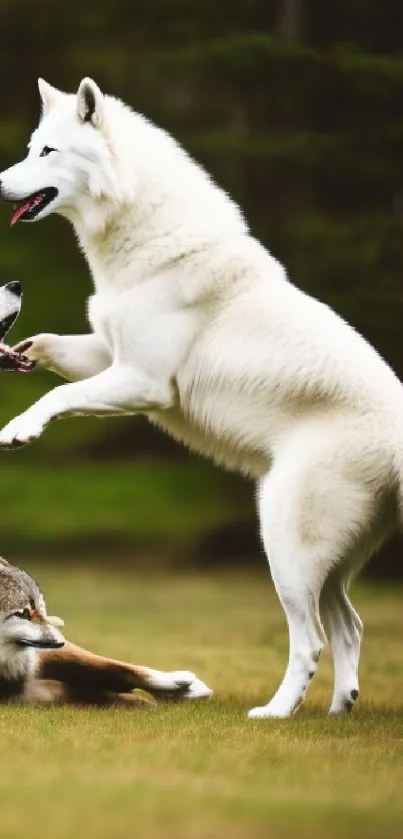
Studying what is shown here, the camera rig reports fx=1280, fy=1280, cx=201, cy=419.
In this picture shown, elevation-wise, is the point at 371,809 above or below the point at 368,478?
below

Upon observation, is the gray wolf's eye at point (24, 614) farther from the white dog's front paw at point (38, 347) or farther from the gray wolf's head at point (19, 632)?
the white dog's front paw at point (38, 347)

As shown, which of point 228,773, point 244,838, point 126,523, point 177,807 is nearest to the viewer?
point 244,838

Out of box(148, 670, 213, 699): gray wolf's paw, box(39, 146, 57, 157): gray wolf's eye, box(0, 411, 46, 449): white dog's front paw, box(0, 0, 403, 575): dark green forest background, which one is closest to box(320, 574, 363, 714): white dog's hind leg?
box(148, 670, 213, 699): gray wolf's paw

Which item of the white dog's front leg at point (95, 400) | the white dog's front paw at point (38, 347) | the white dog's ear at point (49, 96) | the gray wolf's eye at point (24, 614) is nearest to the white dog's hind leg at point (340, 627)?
the white dog's front leg at point (95, 400)

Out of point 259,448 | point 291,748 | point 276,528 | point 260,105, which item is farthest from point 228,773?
point 260,105

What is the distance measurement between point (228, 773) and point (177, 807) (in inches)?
20.3

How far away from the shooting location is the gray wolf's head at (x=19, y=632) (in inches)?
188

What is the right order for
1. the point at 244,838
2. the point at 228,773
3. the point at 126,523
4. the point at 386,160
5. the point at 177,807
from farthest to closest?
1. the point at 126,523
2. the point at 386,160
3. the point at 228,773
4. the point at 177,807
5. the point at 244,838

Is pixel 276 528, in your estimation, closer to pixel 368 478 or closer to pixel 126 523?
pixel 368 478

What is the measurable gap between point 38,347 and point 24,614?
3.57 feet

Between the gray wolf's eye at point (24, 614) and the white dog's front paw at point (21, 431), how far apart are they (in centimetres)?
64

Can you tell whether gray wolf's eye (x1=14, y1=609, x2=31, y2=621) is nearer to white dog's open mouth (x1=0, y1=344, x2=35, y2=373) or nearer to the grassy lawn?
the grassy lawn

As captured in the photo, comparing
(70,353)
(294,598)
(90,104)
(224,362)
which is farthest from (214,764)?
(90,104)

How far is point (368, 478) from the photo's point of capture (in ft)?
15.1
